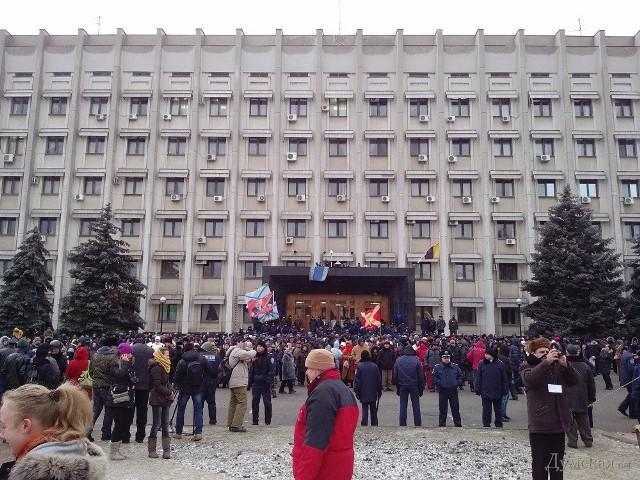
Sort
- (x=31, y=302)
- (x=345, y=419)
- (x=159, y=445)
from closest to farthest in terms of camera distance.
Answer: (x=345, y=419) < (x=159, y=445) < (x=31, y=302)

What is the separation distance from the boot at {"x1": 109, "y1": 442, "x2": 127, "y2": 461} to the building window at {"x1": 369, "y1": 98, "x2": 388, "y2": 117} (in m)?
32.9

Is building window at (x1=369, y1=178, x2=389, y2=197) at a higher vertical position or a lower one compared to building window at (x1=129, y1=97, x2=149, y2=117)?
lower

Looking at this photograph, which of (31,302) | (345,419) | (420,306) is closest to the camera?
(345,419)

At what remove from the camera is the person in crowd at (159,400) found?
852 centimetres

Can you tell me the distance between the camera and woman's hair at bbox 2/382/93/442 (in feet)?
8.32

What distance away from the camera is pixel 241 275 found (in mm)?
36469

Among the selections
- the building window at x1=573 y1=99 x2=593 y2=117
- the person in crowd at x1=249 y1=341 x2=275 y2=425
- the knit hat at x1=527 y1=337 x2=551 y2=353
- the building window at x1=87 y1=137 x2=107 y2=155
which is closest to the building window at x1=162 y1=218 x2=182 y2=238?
the building window at x1=87 y1=137 x2=107 y2=155

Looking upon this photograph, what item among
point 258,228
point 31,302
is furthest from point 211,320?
point 31,302

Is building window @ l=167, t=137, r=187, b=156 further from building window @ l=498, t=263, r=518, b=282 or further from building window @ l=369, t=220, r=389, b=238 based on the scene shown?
building window @ l=498, t=263, r=518, b=282

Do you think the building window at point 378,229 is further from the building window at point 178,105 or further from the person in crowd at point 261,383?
the person in crowd at point 261,383

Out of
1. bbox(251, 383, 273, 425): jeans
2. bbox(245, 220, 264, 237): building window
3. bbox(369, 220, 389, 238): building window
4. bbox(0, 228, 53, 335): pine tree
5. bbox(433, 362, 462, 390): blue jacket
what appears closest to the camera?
bbox(433, 362, 462, 390): blue jacket

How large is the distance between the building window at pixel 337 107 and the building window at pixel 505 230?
1341 centimetres

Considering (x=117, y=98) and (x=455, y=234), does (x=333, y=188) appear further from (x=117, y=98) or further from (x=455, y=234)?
(x=117, y=98)

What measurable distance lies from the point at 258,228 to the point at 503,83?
20.3 meters
